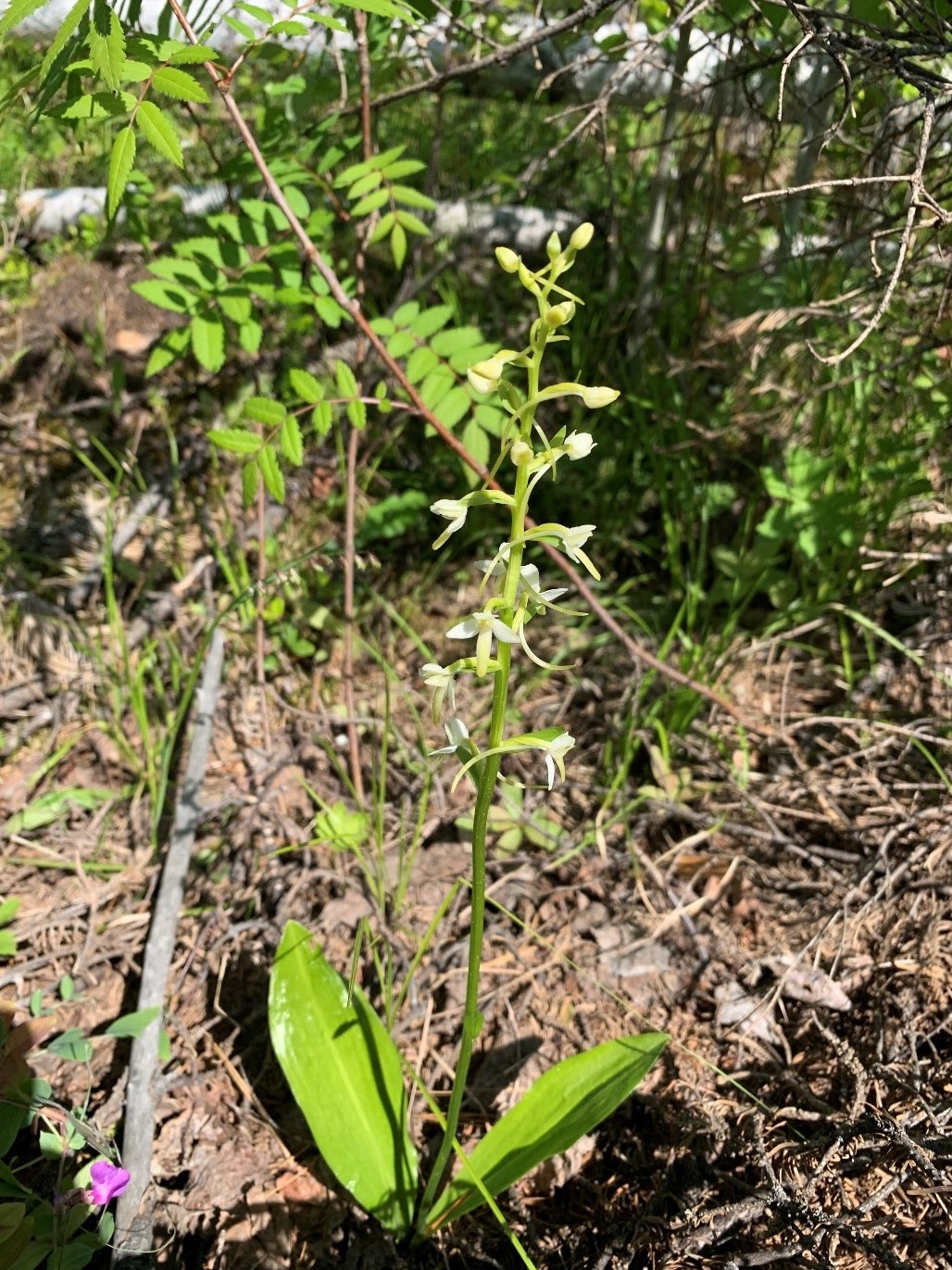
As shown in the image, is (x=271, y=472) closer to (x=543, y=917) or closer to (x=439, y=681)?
(x=439, y=681)

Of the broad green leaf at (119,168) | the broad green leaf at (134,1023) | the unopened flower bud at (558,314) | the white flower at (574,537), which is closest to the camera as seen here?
the unopened flower bud at (558,314)

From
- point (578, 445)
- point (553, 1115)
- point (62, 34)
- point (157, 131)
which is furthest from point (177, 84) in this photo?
point (553, 1115)

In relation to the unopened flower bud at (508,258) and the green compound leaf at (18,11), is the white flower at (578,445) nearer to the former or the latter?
the unopened flower bud at (508,258)

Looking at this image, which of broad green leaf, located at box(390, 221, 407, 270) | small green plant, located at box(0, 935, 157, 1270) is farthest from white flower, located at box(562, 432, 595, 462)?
small green plant, located at box(0, 935, 157, 1270)

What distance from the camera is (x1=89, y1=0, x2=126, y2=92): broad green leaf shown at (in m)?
1.21

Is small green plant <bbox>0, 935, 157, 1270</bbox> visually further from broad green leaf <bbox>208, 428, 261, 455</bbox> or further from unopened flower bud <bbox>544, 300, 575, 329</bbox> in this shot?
unopened flower bud <bbox>544, 300, 575, 329</bbox>

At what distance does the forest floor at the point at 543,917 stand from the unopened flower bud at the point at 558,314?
1.07 m

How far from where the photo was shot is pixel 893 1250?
4.67 feet

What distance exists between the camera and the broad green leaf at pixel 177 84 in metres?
1.41

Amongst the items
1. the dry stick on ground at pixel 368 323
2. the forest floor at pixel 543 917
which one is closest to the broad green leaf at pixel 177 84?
the dry stick on ground at pixel 368 323

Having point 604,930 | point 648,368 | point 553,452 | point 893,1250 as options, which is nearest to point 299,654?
point 604,930

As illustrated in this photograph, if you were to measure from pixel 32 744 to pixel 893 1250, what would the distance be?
2339mm

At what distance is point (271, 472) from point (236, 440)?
4.5 inches

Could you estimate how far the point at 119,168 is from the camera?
1.36 meters
